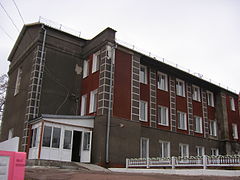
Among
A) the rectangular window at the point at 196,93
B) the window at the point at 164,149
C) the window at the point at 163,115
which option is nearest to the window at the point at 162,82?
the window at the point at 163,115

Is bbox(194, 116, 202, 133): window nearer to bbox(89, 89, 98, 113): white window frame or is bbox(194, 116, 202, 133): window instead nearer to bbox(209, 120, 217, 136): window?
bbox(209, 120, 217, 136): window

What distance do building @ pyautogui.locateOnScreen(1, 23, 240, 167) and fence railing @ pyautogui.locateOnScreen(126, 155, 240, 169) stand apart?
2294 millimetres

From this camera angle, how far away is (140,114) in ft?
66.8

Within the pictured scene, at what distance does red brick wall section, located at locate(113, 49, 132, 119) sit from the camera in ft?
60.1

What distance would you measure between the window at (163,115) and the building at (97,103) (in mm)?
23

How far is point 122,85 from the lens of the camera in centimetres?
1895

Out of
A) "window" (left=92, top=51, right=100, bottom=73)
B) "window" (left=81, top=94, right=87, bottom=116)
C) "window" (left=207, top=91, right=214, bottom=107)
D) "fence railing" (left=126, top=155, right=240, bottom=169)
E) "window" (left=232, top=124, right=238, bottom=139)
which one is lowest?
"fence railing" (left=126, top=155, right=240, bottom=169)

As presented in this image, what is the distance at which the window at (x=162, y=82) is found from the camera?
22922 mm

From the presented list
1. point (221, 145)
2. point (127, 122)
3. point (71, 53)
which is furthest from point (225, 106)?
point (71, 53)

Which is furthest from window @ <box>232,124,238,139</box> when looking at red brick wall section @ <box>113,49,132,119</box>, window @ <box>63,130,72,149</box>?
window @ <box>63,130,72,149</box>

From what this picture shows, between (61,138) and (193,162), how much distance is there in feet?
24.9

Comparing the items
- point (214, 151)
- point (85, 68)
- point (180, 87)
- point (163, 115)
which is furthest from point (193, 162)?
point (214, 151)

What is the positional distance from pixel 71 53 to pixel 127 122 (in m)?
6.94

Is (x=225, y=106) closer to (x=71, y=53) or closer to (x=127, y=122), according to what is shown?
(x=127, y=122)
